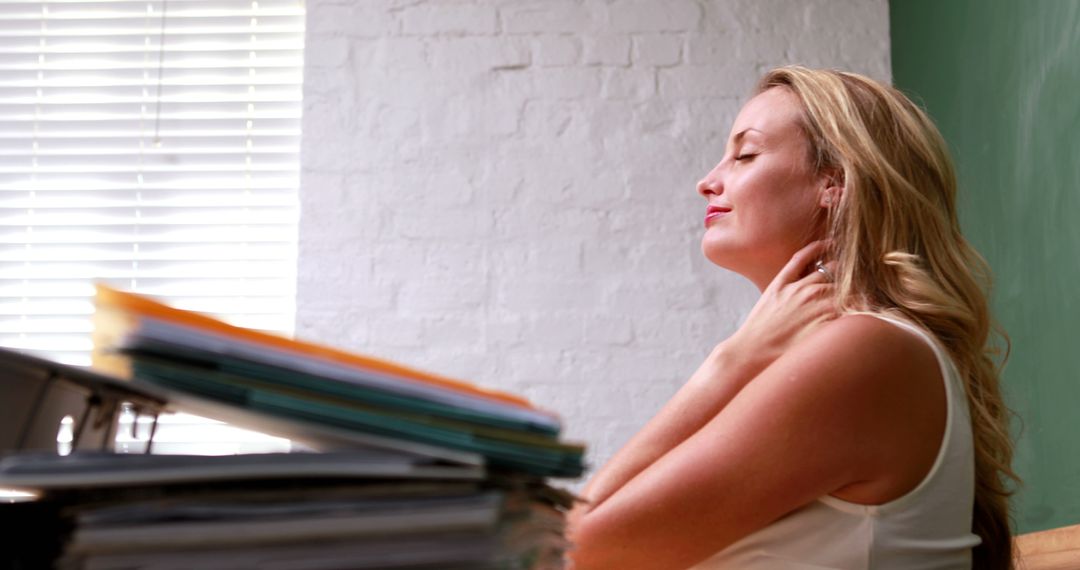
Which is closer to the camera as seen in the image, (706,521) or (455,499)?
(455,499)

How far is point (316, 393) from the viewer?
470mm

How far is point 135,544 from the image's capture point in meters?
0.43

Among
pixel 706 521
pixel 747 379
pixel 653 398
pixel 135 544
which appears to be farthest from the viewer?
pixel 653 398

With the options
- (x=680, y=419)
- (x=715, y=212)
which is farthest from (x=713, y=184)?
(x=680, y=419)

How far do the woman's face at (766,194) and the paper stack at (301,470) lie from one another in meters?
1.20

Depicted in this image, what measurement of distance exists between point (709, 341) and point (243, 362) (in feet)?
8.73

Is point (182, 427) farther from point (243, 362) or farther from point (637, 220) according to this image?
point (243, 362)

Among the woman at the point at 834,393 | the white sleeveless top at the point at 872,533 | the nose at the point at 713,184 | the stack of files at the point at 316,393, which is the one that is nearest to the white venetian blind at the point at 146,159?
the nose at the point at 713,184

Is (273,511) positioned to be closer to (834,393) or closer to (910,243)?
(834,393)

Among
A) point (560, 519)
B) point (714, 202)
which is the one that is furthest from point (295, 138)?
point (560, 519)

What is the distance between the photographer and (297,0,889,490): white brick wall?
306 centimetres

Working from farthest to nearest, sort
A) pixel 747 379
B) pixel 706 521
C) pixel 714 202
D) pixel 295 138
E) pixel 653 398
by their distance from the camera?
pixel 295 138, pixel 653 398, pixel 714 202, pixel 747 379, pixel 706 521

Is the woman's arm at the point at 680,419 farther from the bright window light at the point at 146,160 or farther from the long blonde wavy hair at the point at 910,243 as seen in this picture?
the bright window light at the point at 146,160

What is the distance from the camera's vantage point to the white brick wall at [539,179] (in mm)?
3064
